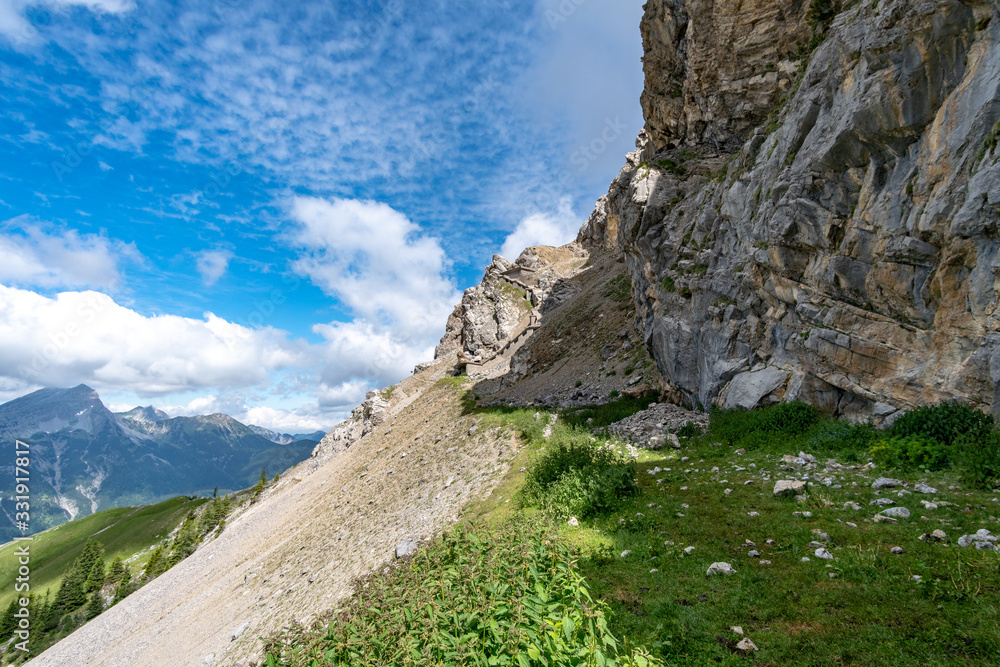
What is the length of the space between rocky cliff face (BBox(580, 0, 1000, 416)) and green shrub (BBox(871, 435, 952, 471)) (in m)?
1.75

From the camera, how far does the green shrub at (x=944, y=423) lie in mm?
9887

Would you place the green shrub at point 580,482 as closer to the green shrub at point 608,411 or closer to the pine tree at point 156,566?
the green shrub at point 608,411

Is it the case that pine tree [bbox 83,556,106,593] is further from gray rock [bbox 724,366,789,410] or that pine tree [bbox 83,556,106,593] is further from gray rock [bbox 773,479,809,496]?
gray rock [bbox 773,479,809,496]

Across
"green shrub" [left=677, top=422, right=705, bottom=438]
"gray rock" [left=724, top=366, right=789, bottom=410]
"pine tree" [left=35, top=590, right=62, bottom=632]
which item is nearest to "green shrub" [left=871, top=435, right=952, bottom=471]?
"gray rock" [left=724, top=366, right=789, bottom=410]

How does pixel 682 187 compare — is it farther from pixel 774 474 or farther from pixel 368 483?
pixel 368 483

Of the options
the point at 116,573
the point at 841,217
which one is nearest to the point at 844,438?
the point at 841,217

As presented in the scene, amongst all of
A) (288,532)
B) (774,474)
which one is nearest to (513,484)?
(774,474)

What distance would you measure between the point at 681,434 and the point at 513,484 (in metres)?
7.83

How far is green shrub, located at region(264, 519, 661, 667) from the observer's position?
4172mm

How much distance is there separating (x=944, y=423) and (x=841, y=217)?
818cm

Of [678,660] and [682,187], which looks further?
[682,187]

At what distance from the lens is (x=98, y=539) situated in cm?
13025

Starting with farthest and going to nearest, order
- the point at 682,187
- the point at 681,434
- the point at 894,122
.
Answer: the point at 682,187 → the point at 681,434 → the point at 894,122

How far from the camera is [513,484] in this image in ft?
51.3
